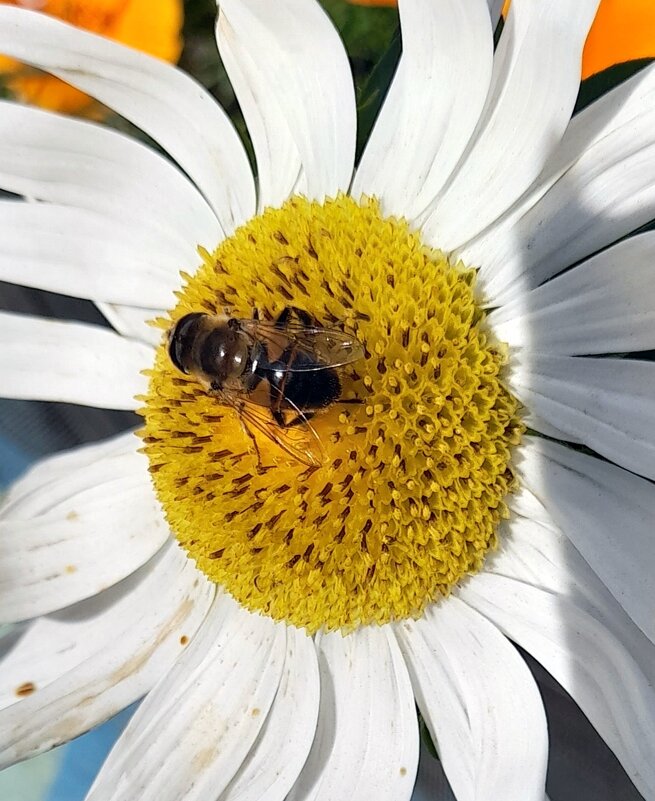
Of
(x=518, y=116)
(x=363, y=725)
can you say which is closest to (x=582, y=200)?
(x=518, y=116)

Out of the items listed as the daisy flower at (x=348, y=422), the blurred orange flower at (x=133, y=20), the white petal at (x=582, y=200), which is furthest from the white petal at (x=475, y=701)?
the blurred orange flower at (x=133, y=20)

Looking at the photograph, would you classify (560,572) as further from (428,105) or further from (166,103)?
(166,103)

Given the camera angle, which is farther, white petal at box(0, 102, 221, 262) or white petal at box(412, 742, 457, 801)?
white petal at box(412, 742, 457, 801)

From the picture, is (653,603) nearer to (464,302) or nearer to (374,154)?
(464,302)

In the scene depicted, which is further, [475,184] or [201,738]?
[201,738]

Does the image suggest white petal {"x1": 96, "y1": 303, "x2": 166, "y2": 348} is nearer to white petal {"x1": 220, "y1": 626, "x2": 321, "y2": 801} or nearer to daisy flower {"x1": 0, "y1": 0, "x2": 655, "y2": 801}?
daisy flower {"x1": 0, "y1": 0, "x2": 655, "y2": 801}

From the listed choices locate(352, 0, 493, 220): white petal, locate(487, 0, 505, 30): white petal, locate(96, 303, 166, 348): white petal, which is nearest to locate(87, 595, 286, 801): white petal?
locate(96, 303, 166, 348): white petal

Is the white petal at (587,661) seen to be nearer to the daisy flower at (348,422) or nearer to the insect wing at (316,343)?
the daisy flower at (348,422)

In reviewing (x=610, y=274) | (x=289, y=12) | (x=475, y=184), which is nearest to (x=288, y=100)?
(x=289, y=12)
